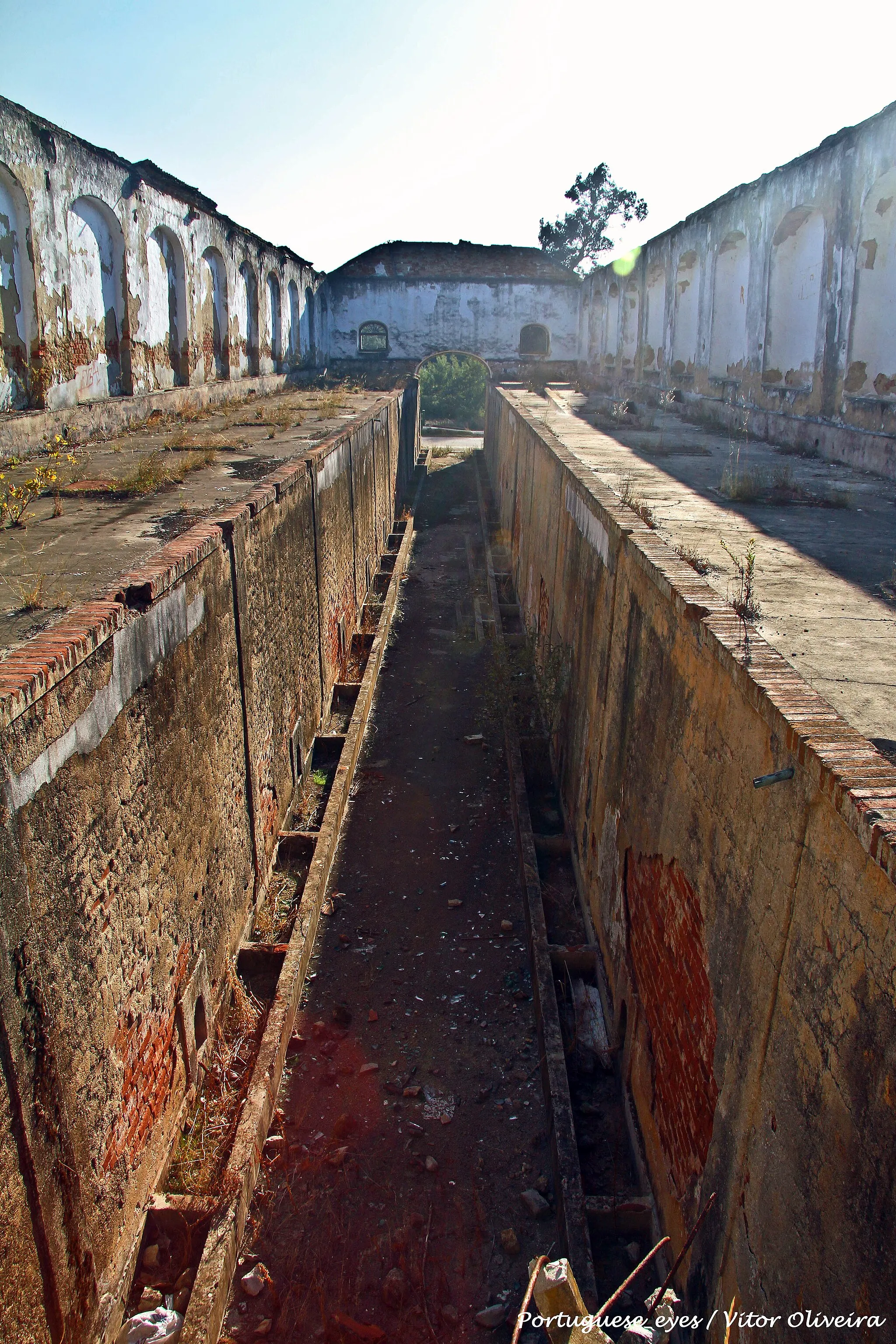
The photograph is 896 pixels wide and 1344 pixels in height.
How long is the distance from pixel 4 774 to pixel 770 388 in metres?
12.4

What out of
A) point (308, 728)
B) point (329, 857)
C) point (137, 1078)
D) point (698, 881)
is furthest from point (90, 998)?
point (308, 728)

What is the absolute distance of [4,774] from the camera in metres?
2.28

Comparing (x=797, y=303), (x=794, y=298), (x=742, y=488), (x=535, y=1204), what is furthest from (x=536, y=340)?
(x=535, y=1204)

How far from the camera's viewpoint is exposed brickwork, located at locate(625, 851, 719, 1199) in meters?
2.90

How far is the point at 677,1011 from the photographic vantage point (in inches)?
127

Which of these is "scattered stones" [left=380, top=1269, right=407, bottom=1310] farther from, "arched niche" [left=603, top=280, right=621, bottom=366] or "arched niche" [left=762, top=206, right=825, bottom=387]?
"arched niche" [left=603, top=280, right=621, bottom=366]

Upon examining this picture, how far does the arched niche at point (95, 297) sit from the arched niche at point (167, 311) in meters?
1.12

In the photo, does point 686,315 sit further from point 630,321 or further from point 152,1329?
point 152,1329

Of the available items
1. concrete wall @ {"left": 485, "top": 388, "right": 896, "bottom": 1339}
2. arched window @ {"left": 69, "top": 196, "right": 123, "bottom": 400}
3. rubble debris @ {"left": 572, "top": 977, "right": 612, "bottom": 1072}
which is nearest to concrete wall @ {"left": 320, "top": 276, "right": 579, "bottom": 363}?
arched window @ {"left": 69, "top": 196, "right": 123, "bottom": 400}

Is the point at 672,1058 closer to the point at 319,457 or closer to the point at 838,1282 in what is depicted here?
the point at 838,1282

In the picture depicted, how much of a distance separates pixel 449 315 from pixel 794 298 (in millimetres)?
20103

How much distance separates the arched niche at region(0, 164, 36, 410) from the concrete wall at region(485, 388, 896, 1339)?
751cm

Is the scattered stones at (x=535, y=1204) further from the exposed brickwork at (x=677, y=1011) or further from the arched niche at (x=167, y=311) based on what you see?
the arched niche at (x=167, y=311)

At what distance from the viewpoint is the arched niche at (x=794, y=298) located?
1162cm
